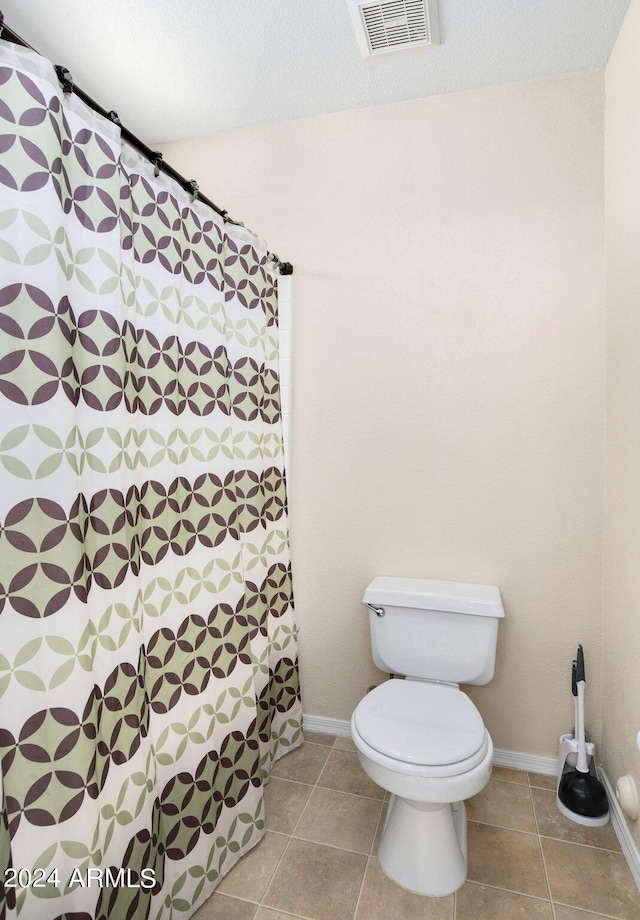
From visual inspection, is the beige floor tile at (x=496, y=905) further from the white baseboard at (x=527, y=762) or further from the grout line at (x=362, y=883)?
the white baseboard at (x=527, y=762)

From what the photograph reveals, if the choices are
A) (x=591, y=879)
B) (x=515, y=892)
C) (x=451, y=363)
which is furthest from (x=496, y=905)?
(x=451, y=363)

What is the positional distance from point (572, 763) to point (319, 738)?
96 cm

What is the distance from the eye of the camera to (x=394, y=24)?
1530 millimetres

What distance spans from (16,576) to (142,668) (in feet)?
1.44

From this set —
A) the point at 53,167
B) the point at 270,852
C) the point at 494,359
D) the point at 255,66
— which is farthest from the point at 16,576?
the point at 255,66

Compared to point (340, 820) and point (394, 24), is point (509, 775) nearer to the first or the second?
point (340, 820)

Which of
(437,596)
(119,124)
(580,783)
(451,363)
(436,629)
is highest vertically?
(119,124)

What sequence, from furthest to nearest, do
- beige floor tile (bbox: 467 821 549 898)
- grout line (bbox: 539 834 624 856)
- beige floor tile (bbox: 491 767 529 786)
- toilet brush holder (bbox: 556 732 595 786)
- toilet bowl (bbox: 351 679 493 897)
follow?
beige floor tile (bbox: 491 767 529 786), toilet brush holder (bbox: 556 732 595 786), grout line (bbox: 539 834 624 856), beige floor tile (bbox: 467 821 549 898), toilet bowl (bbox: 351 679 493 897)

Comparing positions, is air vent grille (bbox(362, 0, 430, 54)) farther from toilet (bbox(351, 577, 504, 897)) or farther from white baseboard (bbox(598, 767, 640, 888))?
white baseboard (bbox(598, 767, 640, 888))

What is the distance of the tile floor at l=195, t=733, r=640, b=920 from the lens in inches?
52.7

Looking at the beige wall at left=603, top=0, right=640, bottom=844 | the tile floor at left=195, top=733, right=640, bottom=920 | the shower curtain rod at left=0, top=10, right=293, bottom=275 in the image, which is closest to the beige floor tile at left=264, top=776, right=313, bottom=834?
the tile floor at left=195, top=733, right=640, bottom=920

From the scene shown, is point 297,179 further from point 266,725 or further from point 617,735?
point 617,735

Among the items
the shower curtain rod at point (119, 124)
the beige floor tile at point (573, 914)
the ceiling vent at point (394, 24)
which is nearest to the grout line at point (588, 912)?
the beige floor tile at point (573, 914)

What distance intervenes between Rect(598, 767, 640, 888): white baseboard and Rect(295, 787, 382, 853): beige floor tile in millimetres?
747
